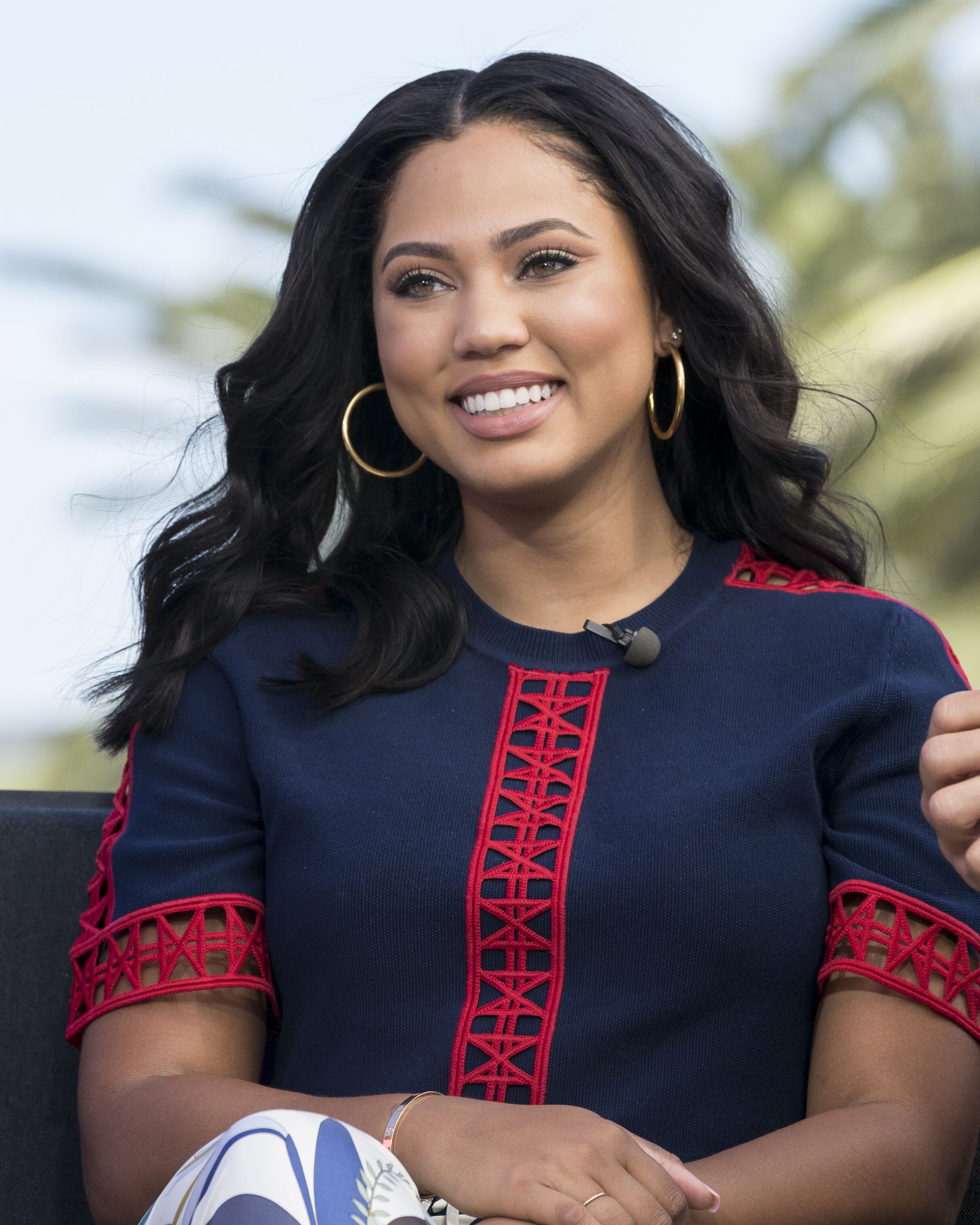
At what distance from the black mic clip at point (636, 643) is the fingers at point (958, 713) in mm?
529

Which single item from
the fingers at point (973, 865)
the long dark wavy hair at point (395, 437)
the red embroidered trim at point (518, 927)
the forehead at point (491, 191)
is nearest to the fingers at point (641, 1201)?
the red embroidered trim at point (518, 927)

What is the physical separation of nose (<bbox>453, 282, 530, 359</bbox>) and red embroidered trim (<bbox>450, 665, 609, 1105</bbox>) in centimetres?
47

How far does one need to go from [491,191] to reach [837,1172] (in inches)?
44.1

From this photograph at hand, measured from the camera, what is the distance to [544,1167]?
4.29ft

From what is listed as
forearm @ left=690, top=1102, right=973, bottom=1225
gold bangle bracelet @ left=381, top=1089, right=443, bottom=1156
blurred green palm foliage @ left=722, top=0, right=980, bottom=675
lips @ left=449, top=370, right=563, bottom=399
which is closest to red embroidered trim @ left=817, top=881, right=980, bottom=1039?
forearm @ left=690, top=1102, right=973, bottom=1225

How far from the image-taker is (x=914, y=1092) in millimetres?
1491

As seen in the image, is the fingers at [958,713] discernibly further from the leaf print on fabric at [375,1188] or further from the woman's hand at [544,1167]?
the leaf print on fabric at [375,1188]

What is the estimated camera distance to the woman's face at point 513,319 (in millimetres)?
1709

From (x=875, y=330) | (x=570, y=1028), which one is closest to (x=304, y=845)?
(x=570, y=1028)

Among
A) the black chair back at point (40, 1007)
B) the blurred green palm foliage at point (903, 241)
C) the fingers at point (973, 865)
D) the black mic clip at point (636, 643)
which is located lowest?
the black chair back at point (40, 1007)

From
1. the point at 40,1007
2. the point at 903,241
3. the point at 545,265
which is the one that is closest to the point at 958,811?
the point at 545,265

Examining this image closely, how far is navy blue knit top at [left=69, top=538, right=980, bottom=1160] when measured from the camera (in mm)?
1587

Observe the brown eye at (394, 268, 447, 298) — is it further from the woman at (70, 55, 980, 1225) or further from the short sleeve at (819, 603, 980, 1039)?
the short sleeve at (819, 603, 980, 1039)

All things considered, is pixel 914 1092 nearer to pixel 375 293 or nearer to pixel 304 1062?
pixel 304 1062
